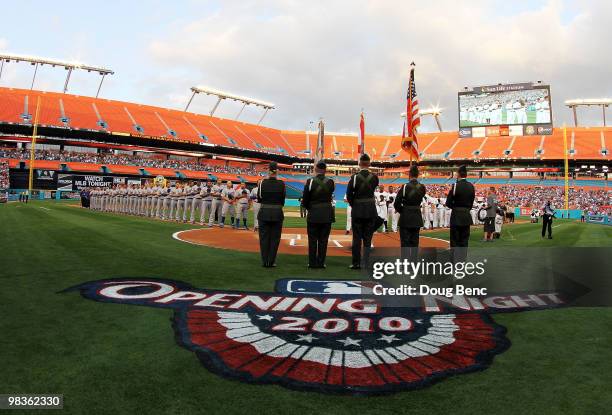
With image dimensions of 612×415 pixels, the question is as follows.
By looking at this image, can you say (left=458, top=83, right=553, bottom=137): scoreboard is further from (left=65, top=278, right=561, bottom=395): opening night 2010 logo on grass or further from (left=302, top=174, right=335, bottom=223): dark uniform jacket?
(left=65, top=278, right=561, bottom=395): opening night 2010 logo on grass

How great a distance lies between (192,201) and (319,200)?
519 inches

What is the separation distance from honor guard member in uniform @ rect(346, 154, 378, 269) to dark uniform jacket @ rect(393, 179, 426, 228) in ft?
1.99

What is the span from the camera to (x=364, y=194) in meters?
8.19

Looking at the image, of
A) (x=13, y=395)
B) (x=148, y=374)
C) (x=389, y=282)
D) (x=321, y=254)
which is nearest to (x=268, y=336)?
(x=148, y=374)

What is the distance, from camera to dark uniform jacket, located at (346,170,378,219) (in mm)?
8141

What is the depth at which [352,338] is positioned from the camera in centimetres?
392

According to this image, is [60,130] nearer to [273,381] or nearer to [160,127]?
[160,127]

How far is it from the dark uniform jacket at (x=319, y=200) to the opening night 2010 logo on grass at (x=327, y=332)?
2214 mm

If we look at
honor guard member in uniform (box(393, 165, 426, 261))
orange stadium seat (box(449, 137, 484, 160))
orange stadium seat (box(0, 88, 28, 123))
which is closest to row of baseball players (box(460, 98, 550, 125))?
orange stadium seat (box(449, 137, 484, 160))

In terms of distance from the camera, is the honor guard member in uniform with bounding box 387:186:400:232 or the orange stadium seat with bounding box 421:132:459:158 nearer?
the honor guard member in uniform with bounding box 387:186:400:232

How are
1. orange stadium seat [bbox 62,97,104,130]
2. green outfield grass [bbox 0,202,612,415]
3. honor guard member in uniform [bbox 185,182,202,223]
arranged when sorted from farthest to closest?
orange stadium seat [bbox 62,97,104,130] → honor guard member in uniform [bbox 185,182,202,223] → green outfield grass [bbox 0,202,612,415]

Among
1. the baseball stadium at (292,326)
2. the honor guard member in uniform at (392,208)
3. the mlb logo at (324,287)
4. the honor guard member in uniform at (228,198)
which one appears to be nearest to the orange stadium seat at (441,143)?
the honor guard member in uniform at (392,208)

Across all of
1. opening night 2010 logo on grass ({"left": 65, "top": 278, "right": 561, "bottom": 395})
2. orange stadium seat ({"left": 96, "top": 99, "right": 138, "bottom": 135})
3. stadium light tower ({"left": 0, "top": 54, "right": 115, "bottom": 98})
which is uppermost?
stadium light tower ({"left": 0, "top": 54, "right": 115, "bottom": 98})

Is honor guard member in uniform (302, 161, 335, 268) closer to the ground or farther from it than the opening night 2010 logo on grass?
farther from it
